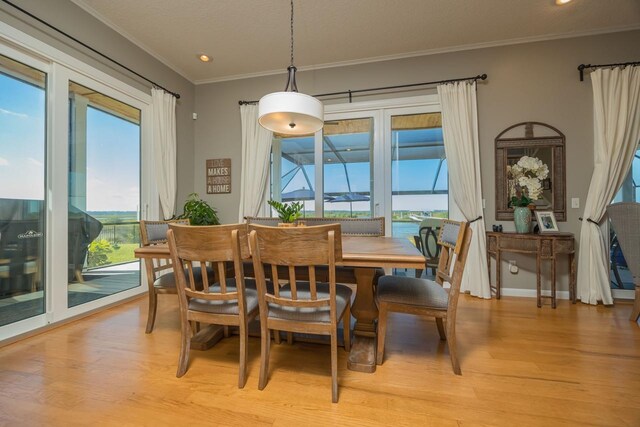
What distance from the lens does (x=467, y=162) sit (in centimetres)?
328

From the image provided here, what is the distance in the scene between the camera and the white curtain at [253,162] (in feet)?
12.7

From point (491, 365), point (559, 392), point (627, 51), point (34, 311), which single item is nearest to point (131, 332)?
point (34, 311)

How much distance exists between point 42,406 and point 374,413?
1.71m

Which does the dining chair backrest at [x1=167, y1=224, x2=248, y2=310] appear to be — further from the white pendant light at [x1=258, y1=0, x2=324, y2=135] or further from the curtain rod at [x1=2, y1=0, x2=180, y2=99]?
the curtain rod at [x1=2, y1=0, x2=180, y2=99]

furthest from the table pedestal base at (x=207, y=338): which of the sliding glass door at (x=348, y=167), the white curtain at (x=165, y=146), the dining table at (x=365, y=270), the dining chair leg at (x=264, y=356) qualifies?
the sliding glass door at (x=348, y=167)

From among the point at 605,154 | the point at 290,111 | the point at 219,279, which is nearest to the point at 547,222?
the point at 605,154

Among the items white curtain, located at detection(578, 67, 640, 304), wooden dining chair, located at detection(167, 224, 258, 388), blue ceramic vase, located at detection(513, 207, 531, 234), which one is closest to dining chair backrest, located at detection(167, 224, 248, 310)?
wooden dining chair, located at detection(167, 224, 258, 388)

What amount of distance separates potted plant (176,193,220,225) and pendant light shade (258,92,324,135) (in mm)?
2132

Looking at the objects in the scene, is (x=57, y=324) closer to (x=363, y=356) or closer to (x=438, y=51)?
(x=363, y=356)

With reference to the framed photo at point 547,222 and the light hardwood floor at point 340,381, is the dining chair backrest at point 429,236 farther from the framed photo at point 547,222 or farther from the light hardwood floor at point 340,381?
the light hardwood floor at point 340,381

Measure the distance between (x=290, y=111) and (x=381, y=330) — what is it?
5.08 feet

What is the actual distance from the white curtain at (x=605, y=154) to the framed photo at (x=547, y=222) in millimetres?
350

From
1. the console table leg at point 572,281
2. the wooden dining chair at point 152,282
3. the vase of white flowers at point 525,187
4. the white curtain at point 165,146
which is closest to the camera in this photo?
the wooden dining chair at point 152,282

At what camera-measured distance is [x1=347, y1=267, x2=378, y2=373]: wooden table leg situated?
1.82 metres
